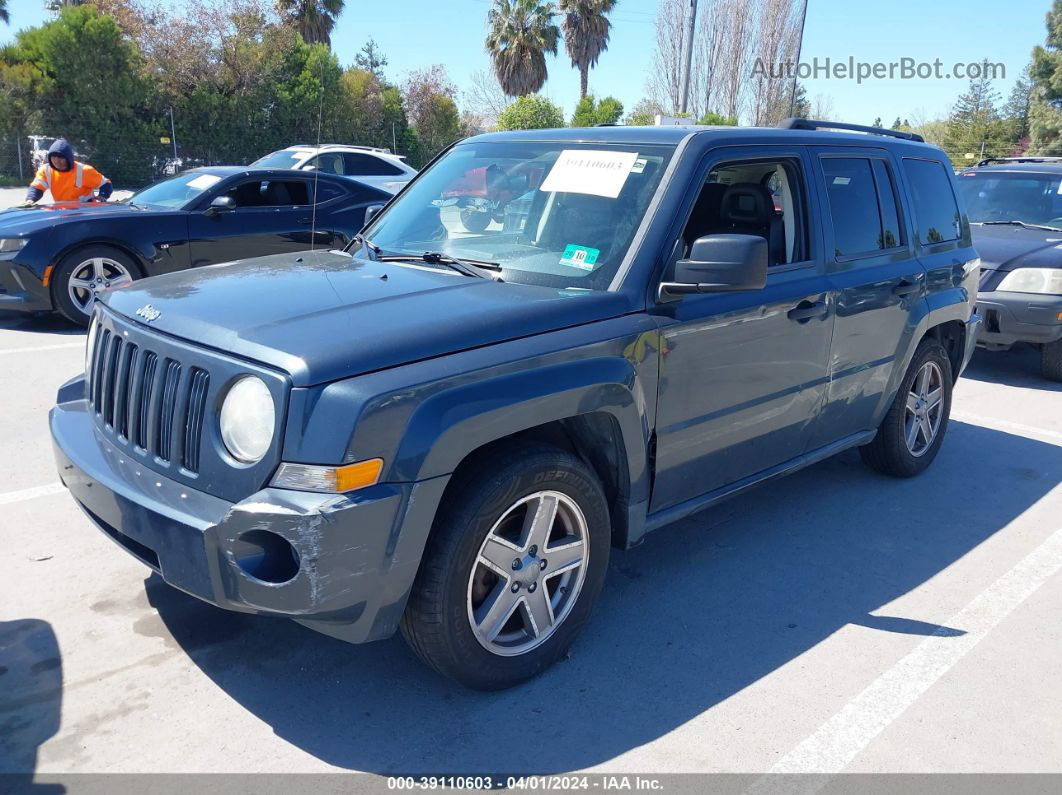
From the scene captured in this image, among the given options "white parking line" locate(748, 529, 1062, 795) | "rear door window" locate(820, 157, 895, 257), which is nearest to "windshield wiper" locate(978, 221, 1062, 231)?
"rear door window" locate(820, 157, 895, 257)

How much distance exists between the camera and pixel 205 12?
1230 inches

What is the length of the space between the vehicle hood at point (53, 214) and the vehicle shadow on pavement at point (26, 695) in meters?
5.71

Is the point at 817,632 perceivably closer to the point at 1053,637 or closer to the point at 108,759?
the point at 1053,637

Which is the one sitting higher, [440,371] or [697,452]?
[440,371]

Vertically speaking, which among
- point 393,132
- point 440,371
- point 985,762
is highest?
point 393,132

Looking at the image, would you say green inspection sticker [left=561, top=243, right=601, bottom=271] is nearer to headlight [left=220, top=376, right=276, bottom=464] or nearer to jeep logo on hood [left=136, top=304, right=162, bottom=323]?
headlight [left=220, top=376, right=276, bottom=464]

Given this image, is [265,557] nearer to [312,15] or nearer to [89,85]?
[89,85]

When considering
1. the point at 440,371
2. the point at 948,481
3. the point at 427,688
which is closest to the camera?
the point at 440,371

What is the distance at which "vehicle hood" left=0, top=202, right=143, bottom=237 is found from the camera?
808 cm

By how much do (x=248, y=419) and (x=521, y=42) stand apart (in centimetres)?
4110

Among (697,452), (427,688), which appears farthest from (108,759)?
(697,452)

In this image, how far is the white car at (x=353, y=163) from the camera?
14.5 meters

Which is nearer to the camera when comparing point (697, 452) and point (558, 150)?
point (697, 452)

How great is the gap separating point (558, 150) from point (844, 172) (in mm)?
1542
